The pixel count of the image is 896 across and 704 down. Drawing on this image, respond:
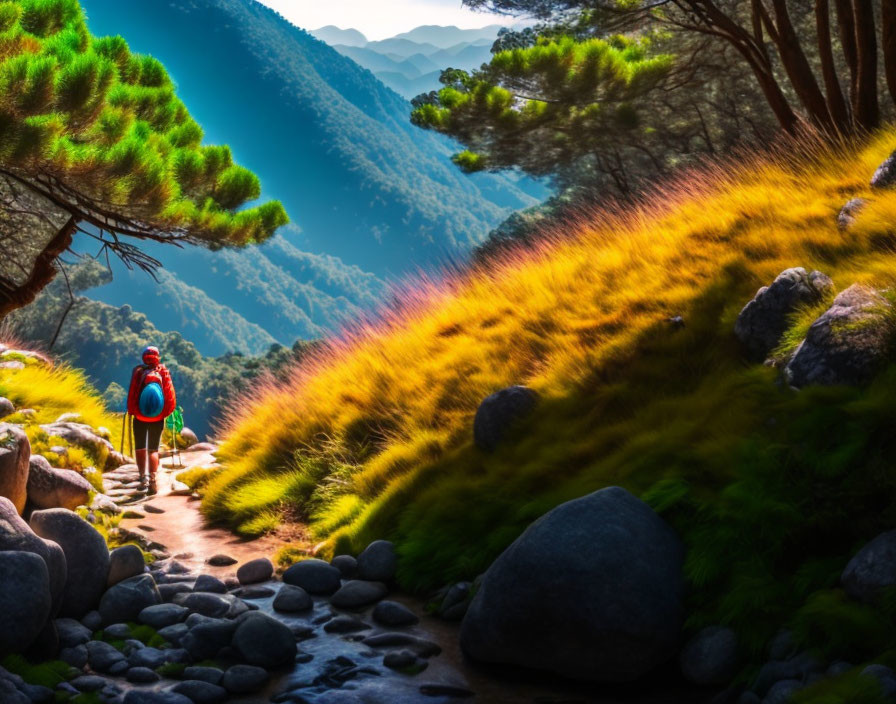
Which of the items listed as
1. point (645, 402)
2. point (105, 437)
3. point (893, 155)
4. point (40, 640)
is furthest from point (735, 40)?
point (40, 640)

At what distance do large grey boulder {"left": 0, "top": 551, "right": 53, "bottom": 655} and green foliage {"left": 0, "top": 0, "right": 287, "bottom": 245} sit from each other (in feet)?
10.2

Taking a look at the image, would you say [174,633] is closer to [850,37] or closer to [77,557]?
[77,557]

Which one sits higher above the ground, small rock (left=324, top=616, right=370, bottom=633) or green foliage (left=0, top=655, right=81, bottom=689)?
small rock (left=324, top=616, right=370, bottom=633)

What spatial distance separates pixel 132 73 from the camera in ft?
23.7

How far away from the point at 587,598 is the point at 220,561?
3.12m

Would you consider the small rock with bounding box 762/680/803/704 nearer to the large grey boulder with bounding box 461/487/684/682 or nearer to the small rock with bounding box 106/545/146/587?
the large grey boulder with bounding box 461/487/684/682

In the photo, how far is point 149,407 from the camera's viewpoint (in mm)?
7629

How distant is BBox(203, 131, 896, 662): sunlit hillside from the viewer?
3436 mm

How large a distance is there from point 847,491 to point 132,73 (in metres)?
6.67

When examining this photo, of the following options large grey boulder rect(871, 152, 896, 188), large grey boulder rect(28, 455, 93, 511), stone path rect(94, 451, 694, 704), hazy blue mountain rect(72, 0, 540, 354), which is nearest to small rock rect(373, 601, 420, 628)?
stone path rect(94, 451, 694, 704)

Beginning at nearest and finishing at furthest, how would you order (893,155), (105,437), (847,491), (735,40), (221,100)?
(847,491) < (893,155) < (105,437) < (735,40) < (221,100)

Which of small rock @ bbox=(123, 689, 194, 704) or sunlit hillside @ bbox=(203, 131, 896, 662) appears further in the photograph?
sunlit hillside @ bbox=(203, 131, 896, 662)

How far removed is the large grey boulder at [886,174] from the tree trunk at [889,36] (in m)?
2.09

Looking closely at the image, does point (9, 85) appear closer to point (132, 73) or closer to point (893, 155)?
point (132, 73)
